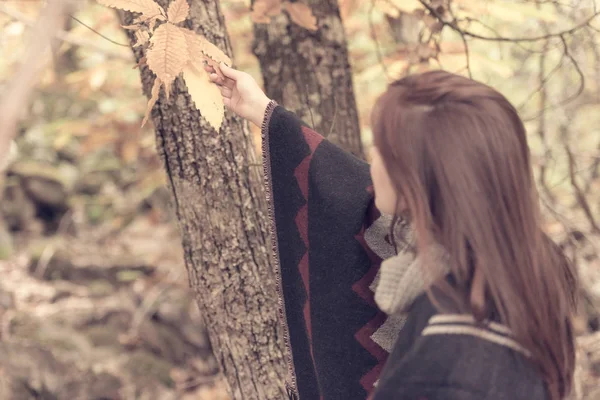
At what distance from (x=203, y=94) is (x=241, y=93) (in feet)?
0.79

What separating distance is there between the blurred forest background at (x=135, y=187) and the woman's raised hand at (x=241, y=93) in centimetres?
33

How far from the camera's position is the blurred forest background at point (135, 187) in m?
2.61

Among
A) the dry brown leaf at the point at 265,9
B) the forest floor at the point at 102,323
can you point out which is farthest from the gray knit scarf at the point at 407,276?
the forest floor at the point at 102,323

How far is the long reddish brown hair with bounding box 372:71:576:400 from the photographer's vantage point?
1.12 m

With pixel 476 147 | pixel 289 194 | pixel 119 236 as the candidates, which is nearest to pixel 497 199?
pixel 476 147

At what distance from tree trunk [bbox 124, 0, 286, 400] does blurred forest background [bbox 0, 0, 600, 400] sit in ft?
0.44

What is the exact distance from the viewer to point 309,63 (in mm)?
2354

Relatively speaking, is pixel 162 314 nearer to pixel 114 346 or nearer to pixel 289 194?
pixel 114 346

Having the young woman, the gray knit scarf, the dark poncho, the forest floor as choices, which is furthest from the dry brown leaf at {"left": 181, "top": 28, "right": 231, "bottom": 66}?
the forest floor

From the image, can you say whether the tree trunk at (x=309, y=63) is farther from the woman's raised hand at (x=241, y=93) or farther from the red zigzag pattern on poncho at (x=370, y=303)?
the red zigzag pattern on poncho at (x=370, y=303)

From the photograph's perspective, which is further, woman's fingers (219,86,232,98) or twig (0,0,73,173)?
woman's fingers (219,86,232,98)

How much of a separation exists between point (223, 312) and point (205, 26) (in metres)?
0.83

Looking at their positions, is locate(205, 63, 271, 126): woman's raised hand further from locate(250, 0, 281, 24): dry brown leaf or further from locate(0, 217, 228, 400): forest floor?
locate(0, 217, 228, 400): forest floor

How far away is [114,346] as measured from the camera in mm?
3844
